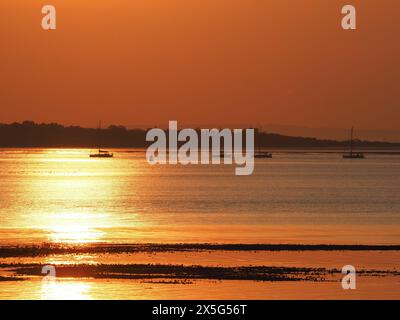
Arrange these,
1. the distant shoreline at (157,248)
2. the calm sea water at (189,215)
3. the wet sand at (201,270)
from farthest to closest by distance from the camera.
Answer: the calm sea water at (189,215) → the distant shoreline at (157,248) → the wet sand at (201,270)

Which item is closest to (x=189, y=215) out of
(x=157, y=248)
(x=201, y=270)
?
(x=157, y=248)

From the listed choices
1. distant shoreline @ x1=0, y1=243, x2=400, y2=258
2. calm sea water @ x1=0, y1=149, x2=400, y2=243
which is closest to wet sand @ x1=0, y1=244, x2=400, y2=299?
distant shoreline @ x1=0, y1=243, x2=400, y2=258

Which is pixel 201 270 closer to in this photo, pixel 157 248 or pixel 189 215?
pixel 157 248

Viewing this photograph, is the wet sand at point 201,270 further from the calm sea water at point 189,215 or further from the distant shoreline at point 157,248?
the calm sea water at point 189,215

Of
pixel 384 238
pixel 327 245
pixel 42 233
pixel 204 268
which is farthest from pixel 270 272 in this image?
pixel 42 233

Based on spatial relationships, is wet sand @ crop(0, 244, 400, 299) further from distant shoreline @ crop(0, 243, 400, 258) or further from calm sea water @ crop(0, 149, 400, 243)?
calm sea water @ crop(0, 149, 400, 243)

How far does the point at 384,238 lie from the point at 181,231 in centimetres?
1023

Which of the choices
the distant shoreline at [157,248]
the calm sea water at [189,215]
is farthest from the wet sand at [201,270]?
the calm sea water at [189,215]

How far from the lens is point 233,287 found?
32.4m

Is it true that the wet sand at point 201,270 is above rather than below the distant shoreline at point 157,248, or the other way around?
below

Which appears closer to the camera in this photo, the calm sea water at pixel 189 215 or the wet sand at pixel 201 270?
the wet sand at pixel 201 270

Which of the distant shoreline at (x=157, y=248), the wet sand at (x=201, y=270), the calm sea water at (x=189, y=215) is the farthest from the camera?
the calm sea water at (x=189, y=215)
